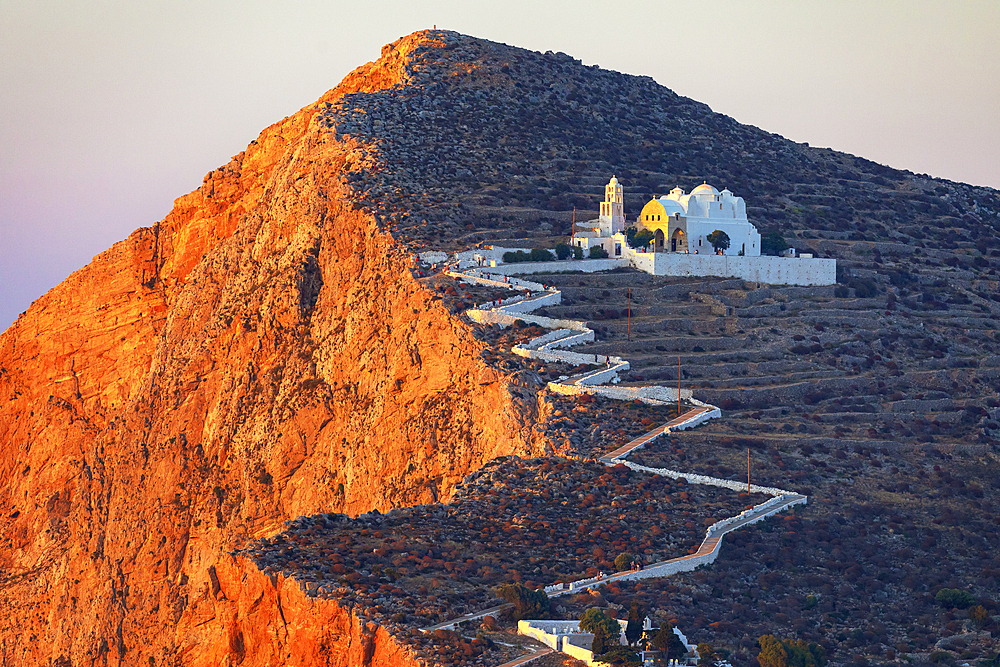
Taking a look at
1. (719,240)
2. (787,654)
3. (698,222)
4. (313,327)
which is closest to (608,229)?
(698,222)

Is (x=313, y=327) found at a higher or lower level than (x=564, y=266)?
lower

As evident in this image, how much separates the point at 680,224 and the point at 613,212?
447cm

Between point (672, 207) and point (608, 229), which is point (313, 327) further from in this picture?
point (672, 207)

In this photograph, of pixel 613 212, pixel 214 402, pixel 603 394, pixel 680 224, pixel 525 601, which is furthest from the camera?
pixel 613 212

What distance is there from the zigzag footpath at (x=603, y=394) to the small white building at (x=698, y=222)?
12.2 m

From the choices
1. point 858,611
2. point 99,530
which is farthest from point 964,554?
point 99,530

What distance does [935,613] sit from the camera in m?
71.8

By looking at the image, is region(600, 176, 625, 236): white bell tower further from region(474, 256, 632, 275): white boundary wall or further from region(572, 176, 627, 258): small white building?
region(474, 256, 632, 275): white boundary wall

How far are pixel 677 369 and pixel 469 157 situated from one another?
33860 mm

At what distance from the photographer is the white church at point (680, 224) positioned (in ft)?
358

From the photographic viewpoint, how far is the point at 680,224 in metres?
110

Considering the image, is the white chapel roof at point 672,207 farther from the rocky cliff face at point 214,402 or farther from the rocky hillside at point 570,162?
the rocky cliff face at point 214,402

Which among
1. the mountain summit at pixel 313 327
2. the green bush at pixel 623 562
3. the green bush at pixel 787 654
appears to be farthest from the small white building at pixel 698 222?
the green bush at pixel 787 654

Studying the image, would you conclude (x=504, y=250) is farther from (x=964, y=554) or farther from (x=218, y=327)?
(x=964, y=554)
